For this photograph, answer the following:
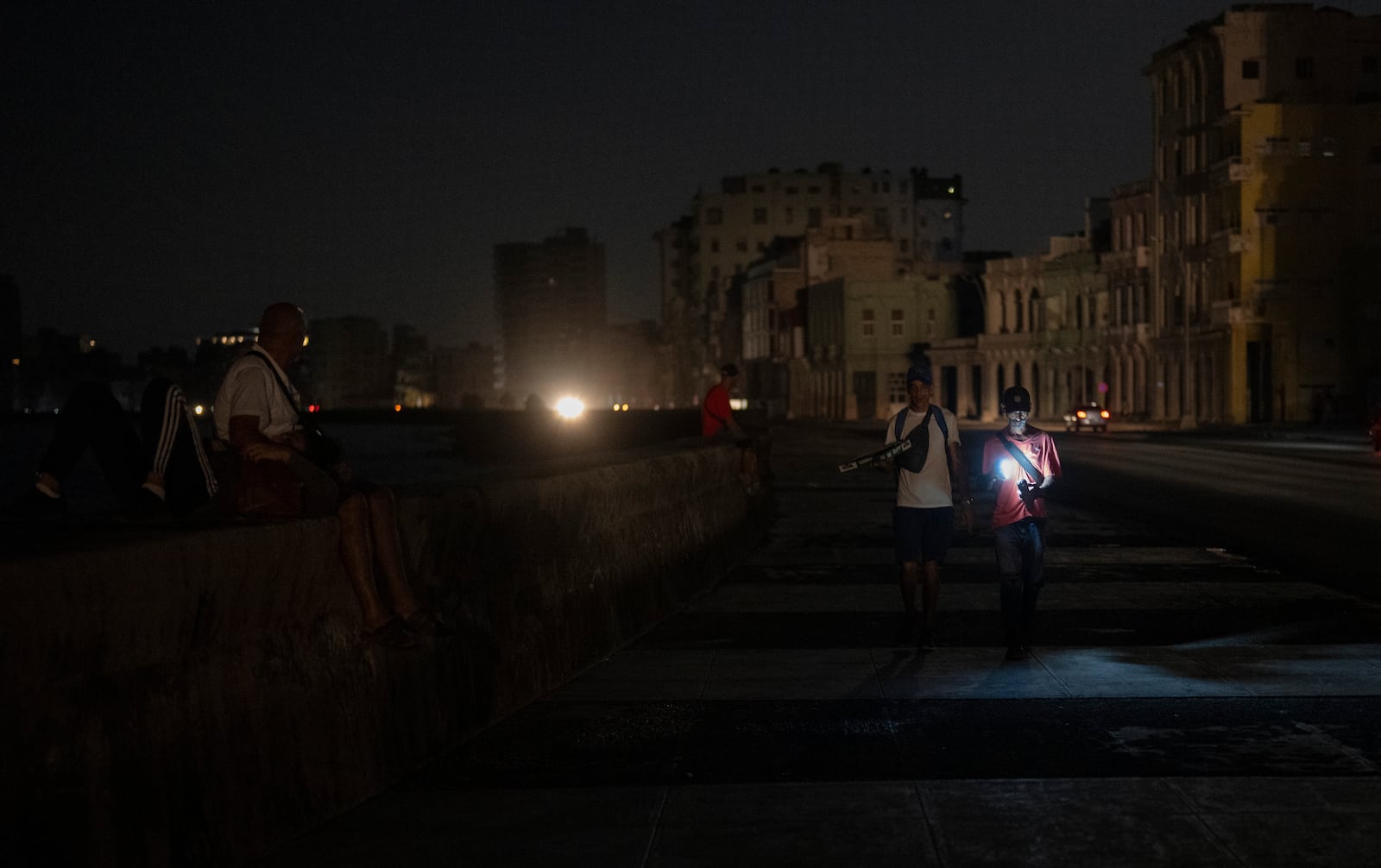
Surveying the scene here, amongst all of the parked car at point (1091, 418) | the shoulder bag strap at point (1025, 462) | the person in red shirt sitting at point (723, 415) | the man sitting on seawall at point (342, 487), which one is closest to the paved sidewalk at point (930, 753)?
the man sitting on seawall at point (342, 487)

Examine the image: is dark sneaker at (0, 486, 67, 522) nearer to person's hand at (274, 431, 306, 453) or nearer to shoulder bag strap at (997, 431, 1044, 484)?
person's hand at (274, 431, 306, 453)

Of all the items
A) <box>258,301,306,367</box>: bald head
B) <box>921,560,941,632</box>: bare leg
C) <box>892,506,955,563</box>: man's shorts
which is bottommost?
→ <box>921,560,941,632</box>: bare leg

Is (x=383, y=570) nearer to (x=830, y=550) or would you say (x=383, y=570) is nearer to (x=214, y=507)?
(x=214, y=507)

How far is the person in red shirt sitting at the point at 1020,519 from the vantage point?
10.5 metres

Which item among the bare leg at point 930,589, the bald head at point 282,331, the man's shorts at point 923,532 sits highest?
the bald head at point 282,331

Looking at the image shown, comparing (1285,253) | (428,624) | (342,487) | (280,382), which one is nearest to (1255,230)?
(1285,253)

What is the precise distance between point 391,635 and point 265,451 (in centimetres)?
97

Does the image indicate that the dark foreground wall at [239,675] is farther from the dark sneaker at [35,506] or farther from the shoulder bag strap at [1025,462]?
the shoulder bag strap at [1025,462]

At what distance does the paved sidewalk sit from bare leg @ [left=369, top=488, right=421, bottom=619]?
0.83 m

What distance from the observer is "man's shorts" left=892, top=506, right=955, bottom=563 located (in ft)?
36.2

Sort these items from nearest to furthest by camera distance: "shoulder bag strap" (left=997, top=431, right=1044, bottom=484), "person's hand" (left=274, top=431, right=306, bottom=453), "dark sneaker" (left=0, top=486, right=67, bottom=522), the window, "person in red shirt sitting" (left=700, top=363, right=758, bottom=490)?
1. "person's hand" (left=274, top=431, right=306, bottom=453)
2. "dark sneaker" (left=0, top=486, right=67, bottom=522)
3. "shoulder bag strap" (left=997, top=431, right=1044, bottom=484)
4. "person in red shirt sitting" (left=700, top=363, right=758, bottom=490)
5. the window

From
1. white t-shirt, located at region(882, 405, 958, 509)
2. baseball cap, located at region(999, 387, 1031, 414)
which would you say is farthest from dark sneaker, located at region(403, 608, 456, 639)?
baseball cap, located at region(999, 387, 1031, 414)

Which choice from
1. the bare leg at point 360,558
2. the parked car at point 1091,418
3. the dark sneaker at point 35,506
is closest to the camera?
the bare leg at point 360,558

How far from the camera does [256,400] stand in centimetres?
702
